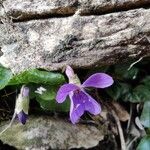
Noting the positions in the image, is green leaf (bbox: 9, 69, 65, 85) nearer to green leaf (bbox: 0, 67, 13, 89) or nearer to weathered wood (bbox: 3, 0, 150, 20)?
green leaf (bbox: 0, 67, 13, 89)

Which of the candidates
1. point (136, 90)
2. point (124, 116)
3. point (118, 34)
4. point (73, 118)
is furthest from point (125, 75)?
point (73, 118)

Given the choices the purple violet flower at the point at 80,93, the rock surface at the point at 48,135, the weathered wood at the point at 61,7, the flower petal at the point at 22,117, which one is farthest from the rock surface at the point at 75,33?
the rock surface at the point at 48,135

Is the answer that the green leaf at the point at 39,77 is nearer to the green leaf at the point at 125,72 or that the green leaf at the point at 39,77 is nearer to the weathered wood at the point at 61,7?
the weathered wood at the point at 61,7

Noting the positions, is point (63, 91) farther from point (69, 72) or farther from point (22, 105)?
point (22, 105)

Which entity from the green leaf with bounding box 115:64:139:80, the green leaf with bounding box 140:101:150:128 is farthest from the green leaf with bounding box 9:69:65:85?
the green leaf with bounding box 140:101:150:128

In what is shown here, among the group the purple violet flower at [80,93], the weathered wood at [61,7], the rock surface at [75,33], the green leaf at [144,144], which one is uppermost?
the weathered wood at [61,7]

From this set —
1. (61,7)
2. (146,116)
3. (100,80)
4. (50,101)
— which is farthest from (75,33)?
(146,116)

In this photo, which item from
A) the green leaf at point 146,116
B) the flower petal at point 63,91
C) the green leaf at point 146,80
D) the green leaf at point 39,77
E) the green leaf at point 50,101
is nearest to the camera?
the flower petal at point 63,91

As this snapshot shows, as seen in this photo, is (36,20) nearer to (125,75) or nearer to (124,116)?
(125,75)
